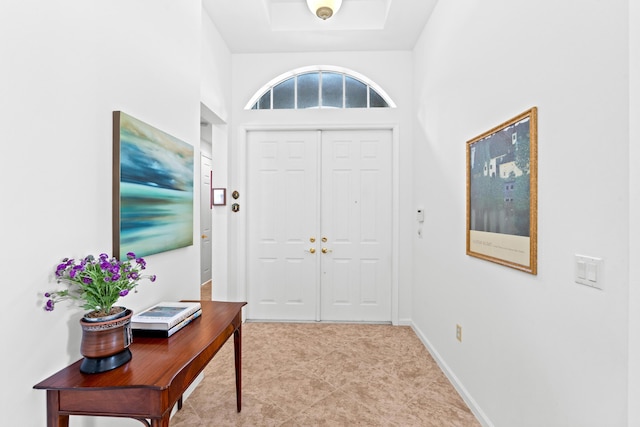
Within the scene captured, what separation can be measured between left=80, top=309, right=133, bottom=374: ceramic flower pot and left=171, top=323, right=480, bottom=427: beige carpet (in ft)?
3.37

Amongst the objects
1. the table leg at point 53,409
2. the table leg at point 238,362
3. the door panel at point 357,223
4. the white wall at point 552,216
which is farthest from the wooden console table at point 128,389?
the door panel at point 357,223

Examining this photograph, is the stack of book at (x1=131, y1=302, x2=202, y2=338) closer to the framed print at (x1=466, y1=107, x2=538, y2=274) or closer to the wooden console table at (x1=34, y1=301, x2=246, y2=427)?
the wooden console table at (x1=34, y1=301, x2=246, y2=427)

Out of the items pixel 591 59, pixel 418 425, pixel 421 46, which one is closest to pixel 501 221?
pixel 591 59

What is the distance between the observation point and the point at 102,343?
3.50 ft

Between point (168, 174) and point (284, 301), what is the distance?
2.16 meters

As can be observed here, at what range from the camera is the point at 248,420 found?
1869 millimetres

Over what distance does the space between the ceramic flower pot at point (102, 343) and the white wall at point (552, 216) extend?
1.66 meters

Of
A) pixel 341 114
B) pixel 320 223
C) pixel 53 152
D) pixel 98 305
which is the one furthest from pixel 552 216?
pixel 341 114

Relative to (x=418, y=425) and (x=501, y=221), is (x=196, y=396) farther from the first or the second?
(x=501, y=221)

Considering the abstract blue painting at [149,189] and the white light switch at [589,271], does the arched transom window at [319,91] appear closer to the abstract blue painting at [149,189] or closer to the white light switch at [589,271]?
the abstract blue painting at [149,189]

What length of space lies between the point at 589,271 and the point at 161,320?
5.65 feet

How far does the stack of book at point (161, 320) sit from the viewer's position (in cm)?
140

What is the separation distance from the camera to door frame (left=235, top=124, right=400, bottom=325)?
3395 millimetres

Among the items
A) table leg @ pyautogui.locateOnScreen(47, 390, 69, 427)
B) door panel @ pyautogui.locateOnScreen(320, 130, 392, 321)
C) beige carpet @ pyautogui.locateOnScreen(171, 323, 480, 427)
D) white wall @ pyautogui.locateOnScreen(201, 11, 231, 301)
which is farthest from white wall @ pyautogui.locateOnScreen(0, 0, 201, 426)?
door panel @ pyautogui.locateOnScreen(320, 130, 392, 321)
